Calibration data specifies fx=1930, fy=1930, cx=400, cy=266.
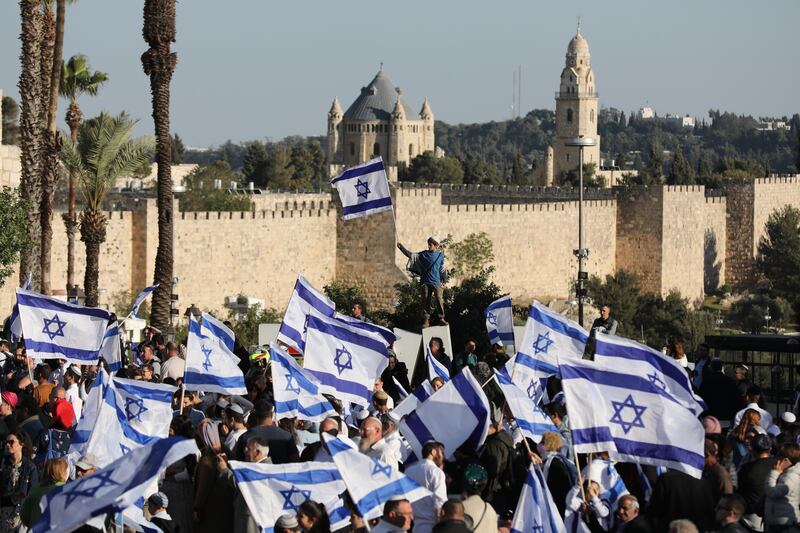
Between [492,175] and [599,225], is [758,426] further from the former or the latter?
[492,175]

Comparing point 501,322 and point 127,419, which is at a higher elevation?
point 501,322

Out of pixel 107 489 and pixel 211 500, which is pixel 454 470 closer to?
pixel 211 500

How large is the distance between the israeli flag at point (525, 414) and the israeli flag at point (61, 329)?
3871 mm

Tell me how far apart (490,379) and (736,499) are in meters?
3.64

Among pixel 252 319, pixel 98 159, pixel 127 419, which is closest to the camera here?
pixel 127 419

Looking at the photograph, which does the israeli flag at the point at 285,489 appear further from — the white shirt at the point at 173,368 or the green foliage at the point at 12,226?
the green foliage at the point at 12,226

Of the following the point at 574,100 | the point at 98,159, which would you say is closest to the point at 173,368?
the point at 98,159

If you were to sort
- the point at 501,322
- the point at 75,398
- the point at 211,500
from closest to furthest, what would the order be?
the point at 211,500
the point at 75,398
the point at 501,322

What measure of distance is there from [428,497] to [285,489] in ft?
2.16

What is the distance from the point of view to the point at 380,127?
362ft

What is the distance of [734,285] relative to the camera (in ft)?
193

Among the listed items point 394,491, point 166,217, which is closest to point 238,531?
point 394,491

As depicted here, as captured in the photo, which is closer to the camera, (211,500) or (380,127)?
(211,500)

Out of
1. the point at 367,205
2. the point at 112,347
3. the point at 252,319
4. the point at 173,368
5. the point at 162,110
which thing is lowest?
the point at 252,319
